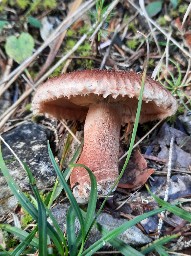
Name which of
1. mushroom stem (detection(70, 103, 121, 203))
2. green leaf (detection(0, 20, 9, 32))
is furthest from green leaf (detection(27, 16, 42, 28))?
mushroom stem (detection(70, 103, 121, 203))

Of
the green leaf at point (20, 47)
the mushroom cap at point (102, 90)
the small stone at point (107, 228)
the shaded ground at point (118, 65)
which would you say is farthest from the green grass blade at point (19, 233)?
the green leaf at point (20, 47)

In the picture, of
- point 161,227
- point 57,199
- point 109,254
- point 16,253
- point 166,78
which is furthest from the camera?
point 166,78

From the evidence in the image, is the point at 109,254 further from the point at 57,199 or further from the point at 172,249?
Result: the point at 57,199

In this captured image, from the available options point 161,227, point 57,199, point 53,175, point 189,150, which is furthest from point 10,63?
point 161,227

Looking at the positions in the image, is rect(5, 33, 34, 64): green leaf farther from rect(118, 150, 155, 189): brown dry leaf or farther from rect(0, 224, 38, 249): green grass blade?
rect(0, 224, 38, 249): green grass blade

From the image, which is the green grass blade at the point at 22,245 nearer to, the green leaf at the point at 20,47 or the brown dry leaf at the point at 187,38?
the green leaf at the point at 20,47
